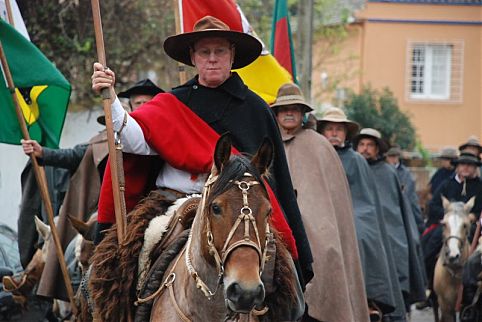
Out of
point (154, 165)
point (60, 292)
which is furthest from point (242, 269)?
point (60, 292)

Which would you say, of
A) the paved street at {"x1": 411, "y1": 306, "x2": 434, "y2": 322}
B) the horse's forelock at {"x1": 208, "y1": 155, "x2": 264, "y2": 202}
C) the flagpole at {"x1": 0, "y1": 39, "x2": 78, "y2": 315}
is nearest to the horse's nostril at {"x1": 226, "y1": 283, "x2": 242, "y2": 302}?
the horse's forelock at {"x1": 208, "y1": 155, "x2": 264, "y2": 202}

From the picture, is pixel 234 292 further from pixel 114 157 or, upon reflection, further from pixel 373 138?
pixel 373 138

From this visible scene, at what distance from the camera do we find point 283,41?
13898 millimetres

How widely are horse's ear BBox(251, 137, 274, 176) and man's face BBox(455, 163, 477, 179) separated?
10.7 m

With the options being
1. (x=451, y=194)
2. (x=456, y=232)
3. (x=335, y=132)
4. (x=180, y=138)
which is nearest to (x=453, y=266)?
(x=456, y=232)

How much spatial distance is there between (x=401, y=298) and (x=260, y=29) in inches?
505

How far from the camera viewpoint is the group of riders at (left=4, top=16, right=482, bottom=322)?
7.35 meters

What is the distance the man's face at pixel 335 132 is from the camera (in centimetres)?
1297

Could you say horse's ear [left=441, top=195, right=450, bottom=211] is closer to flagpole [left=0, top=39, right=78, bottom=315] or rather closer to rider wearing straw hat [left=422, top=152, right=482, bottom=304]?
rider wearing straw hat [left=422, top=152, right=482, bottom=304]

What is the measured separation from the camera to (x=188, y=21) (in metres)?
9.89

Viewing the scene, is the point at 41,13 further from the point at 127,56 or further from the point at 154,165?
the point at 154,165

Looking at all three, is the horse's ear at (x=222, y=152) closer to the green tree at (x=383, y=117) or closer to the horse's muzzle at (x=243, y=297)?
the horse's muzzle at (x=243, y=297)

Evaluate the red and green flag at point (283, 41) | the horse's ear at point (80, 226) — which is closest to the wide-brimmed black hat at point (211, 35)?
the horse's ear at point (80, 226)

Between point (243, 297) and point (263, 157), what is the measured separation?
0.92 m
